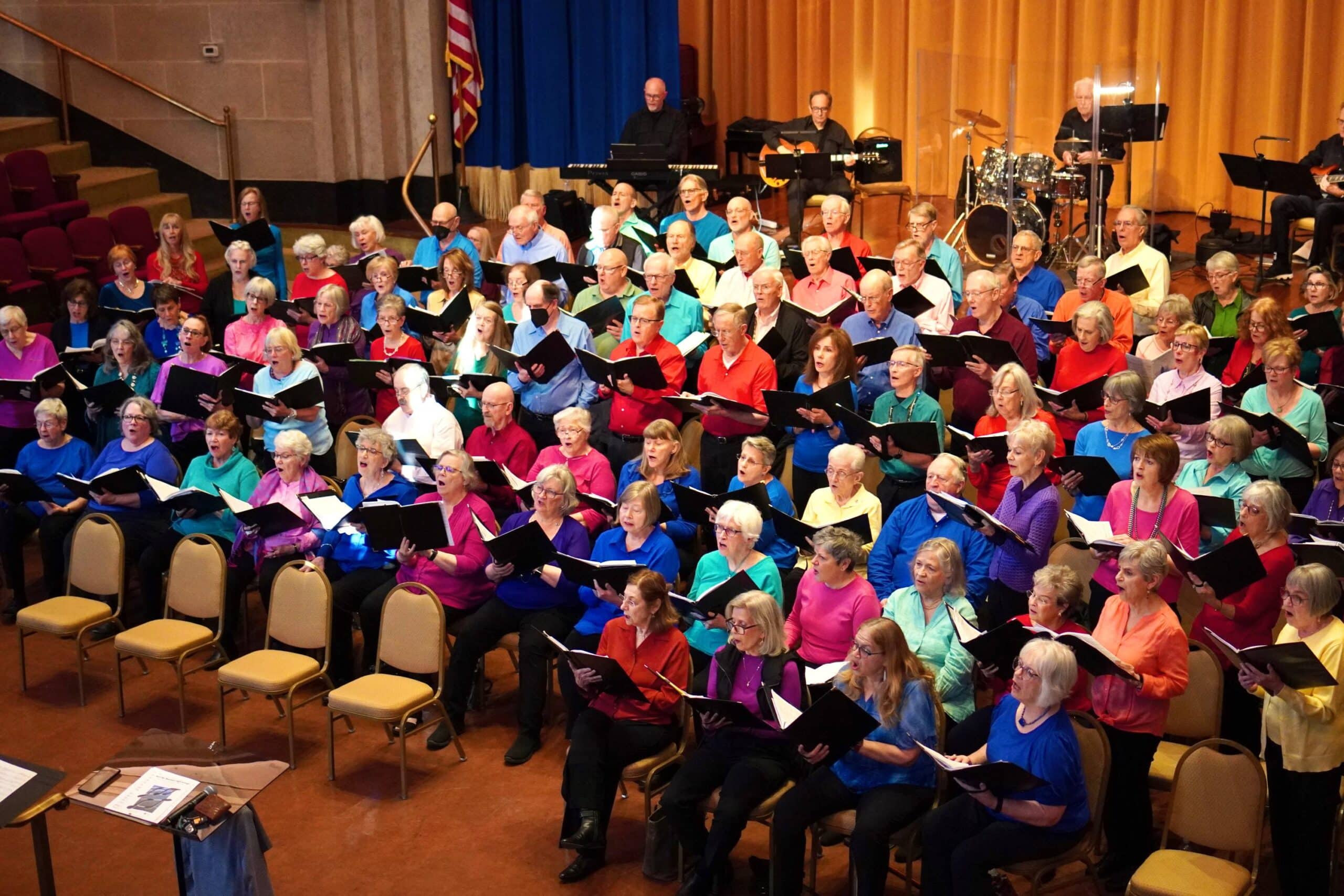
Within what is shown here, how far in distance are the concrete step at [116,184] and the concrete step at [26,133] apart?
0.40m

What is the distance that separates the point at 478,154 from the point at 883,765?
9.76 m

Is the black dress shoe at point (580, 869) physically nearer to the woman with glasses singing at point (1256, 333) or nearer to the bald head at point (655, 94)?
the woman with glasses singing at point (1256, 333)

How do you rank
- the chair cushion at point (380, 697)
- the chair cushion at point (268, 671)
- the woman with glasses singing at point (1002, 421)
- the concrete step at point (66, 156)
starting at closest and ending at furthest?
1. the chair cushion at point (380, 697)
2. the chair cushion at point (268, 671)
3. the woman with glasses singing at point (1002, 421)
4. the concrete step at point (66, 156)

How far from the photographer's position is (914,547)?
548 centimetres

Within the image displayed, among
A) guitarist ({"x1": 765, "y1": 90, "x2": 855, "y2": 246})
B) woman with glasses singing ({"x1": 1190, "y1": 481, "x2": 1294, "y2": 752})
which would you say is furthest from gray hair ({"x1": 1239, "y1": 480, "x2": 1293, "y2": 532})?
guitarist ({"x1": 765, "y1": 90, "x2": 855, "y2": 246})

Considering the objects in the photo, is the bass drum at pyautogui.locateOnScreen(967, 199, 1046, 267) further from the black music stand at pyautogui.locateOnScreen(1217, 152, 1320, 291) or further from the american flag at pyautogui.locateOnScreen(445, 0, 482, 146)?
the american flag at pyautogui.locateOnScreen(445, 0, 482, 146)

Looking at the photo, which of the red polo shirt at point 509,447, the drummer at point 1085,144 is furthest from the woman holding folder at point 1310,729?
the drummer at point 1085,144

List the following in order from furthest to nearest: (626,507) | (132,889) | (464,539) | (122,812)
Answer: (464,539), (626,507), (132,889), (122,812)

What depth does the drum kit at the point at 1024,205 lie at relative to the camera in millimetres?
9672

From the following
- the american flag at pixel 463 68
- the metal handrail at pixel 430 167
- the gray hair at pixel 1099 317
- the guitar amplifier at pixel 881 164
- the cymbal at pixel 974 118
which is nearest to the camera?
the gray hair at pixel 1099 317

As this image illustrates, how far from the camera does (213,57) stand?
12.1 meters

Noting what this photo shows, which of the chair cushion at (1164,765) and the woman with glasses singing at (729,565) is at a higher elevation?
the woman with glasses singing at (729,565)

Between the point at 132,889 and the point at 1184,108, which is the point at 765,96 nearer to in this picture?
the point at 1184,108

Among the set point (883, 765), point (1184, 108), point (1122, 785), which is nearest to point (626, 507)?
point (883, 765)
